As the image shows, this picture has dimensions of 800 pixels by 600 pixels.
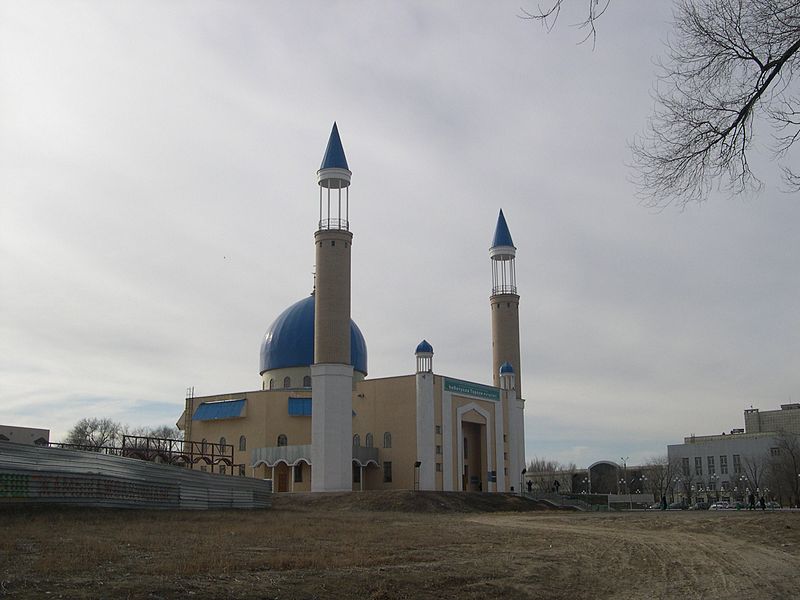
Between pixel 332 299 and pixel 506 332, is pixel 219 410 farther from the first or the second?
pixel 506 332

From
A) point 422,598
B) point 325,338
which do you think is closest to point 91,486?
point 422,598

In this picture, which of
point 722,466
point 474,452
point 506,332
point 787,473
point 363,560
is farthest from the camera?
point 722,466

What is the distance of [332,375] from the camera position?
55.5 metres

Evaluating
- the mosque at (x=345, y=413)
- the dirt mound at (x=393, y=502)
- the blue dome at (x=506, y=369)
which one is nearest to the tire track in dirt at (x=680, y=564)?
the dirt mound at (x=393, y=502)

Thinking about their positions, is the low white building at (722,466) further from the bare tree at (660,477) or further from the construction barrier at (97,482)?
the construction barrier at (97,482)

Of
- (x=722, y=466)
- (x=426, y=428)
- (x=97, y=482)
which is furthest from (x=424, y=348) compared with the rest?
(x=722, y=466)

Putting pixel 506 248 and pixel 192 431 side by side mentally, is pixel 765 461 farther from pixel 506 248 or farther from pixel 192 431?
pixel 192 431

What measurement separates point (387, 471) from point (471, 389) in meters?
9.19

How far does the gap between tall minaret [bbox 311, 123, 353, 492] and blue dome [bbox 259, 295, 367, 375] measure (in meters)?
9.80

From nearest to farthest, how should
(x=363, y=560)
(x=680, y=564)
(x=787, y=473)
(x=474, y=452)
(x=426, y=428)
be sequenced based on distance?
(x=363, y=560)
(x=680, y=564)
(x=426, y=428)
(x=474, y=452)
(x=787, y=473)

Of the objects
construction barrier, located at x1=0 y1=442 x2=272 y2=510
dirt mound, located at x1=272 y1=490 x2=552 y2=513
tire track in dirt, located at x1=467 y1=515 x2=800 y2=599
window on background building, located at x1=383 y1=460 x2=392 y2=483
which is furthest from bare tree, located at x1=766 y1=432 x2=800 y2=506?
construction barrier, located at x1=0 y1=442 x2=272 y2=510

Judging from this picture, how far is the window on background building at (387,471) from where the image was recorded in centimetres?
6091

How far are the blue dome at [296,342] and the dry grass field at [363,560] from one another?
1458 inches

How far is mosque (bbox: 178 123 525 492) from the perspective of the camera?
55.9 m
